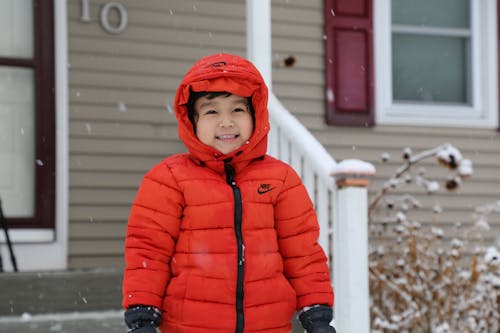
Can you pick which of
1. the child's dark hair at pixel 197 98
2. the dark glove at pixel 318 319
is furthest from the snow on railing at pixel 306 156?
the dark glove at pixel 318 319

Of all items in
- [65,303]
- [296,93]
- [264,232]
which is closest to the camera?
[264,232]

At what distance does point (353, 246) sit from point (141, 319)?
170cm

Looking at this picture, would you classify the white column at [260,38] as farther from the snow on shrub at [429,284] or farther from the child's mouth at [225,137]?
Answer: the child's mouth at [225,137]

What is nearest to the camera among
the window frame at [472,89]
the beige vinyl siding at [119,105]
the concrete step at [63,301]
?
the concrete step at [63,301]

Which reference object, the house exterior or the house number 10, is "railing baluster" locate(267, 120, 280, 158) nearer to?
the house exterior

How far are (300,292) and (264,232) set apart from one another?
0.22 metres

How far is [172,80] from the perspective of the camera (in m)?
5.71

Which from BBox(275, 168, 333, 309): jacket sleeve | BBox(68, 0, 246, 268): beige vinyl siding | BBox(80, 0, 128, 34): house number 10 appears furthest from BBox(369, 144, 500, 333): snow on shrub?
BBox(275, 168, 333, 309): jacket sleeve

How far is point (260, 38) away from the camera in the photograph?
4.51m

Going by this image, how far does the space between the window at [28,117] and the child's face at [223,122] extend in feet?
10.2

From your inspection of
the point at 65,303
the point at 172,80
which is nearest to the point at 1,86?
the point at 172,80

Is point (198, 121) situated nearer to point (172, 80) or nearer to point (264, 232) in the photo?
point (264, 232)

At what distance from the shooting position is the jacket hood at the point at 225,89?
89.7 inches

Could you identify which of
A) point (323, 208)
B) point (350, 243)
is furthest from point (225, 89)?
point (323, 208)
